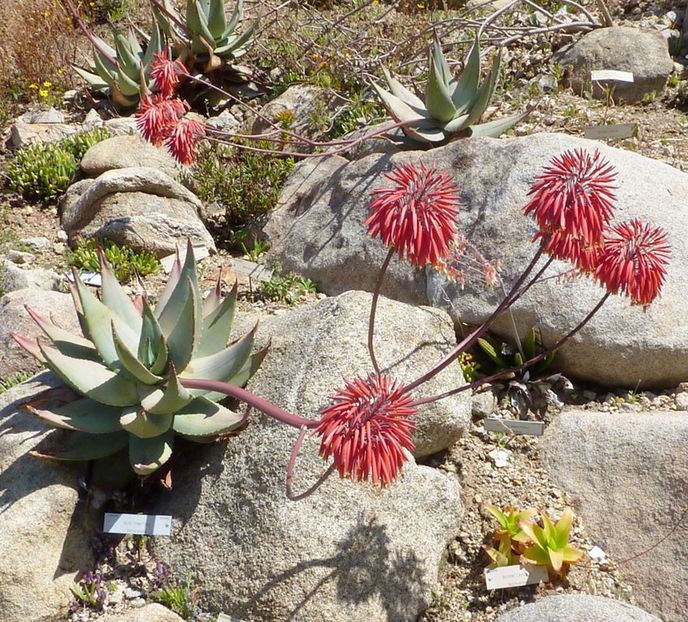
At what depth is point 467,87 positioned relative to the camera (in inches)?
225

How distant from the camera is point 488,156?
5117 millimetres

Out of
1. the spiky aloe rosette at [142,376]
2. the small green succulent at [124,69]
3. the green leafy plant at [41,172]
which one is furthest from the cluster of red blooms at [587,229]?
the small green succulent at [124,69]

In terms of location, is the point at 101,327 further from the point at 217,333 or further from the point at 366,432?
the point at 366,432

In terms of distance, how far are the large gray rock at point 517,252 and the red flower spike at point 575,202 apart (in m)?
1.14

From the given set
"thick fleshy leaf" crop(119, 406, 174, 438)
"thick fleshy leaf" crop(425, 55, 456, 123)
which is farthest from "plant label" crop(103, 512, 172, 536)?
"thick fleshy leaf" crop(425, 55, 456, 123)

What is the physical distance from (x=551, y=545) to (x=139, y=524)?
190cm

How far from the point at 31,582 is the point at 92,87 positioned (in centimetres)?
636

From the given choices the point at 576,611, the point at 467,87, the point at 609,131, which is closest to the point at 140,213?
the point at 467,87

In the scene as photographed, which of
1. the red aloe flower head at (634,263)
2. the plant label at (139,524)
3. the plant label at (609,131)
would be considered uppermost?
the red aloe flower head at (634,263)

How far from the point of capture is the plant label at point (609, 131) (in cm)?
586

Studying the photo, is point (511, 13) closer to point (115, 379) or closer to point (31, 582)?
point (115, 379)

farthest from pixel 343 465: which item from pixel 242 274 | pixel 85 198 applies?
pixel 85 198

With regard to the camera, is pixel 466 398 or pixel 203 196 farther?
pixel 203 196

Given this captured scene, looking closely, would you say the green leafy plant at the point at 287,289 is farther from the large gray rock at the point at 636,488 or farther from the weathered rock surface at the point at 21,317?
the large gray rock at the point at 636,488
